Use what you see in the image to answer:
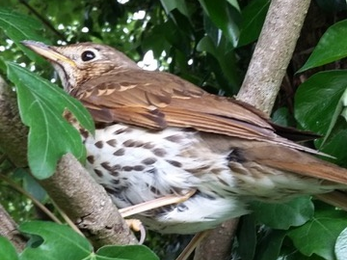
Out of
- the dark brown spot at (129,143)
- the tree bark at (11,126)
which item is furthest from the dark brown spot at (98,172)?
the tree bark at (11,126)

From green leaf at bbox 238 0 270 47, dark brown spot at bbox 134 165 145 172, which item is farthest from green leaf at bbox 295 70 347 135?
dark brown spot at bbox 134 165 145 172

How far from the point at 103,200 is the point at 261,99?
2.92ft

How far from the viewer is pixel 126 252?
1642 mm

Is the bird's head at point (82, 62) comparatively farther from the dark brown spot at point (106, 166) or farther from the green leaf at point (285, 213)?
the green leaf at point (285, 213)

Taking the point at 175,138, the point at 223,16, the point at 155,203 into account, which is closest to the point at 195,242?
the point at 155,203

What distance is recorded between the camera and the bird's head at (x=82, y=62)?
8.73ft

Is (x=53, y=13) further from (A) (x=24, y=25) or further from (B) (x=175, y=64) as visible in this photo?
(A) (x=24, y=25)

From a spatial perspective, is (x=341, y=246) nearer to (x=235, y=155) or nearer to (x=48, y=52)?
(x=235, y=155)

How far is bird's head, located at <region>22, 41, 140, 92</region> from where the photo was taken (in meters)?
2.66

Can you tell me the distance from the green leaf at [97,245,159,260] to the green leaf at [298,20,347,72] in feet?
2.48

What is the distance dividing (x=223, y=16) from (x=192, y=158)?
536 mm

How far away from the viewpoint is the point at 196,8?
3.25 metres

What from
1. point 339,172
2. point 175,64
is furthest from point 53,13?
point 339,172

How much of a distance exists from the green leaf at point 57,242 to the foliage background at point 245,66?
362 mm
